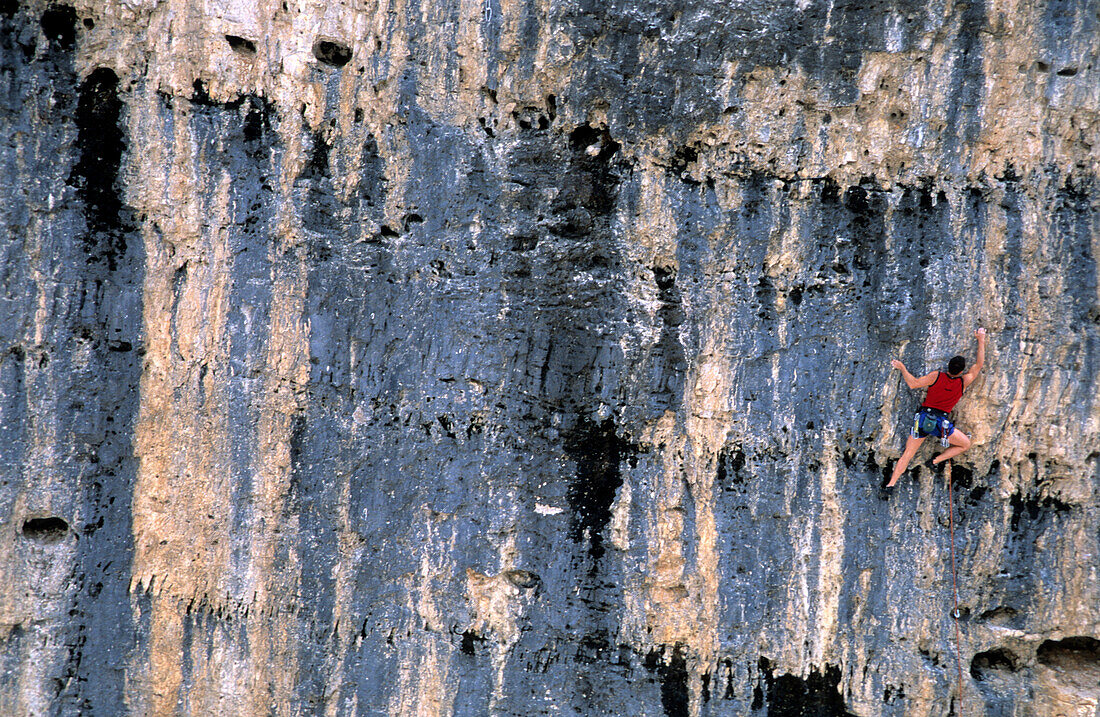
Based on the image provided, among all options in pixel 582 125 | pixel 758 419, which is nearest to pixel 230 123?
pixel 582 125

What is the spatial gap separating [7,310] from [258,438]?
5.68ft

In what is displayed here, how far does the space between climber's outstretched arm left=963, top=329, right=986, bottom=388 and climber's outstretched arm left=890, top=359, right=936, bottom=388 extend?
7.9 inches

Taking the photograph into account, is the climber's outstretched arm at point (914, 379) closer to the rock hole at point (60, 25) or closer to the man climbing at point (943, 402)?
the man climbing at point (943, 402)

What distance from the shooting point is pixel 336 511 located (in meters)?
4.94

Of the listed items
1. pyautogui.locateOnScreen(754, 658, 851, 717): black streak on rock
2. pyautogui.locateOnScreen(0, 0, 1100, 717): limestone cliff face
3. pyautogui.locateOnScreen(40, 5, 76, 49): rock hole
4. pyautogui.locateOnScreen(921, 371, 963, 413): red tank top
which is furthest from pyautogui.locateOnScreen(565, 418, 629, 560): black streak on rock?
pyautogui.locateOnScreen(40, 5, 76, 49): rock hole

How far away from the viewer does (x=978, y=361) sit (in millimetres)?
4453

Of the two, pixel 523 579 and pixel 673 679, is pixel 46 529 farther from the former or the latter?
pixel 673 679

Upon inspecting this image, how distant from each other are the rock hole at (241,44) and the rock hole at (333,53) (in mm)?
413

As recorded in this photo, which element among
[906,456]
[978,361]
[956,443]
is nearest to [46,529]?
[906,456]

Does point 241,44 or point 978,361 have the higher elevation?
point 241,44

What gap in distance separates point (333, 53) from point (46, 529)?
3.78 m

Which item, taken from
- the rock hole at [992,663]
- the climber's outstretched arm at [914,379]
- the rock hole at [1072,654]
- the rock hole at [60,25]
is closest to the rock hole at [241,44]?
the rock hole at [60,25]

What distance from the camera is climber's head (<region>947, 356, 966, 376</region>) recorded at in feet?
14.4

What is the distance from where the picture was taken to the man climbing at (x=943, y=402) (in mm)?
4441
